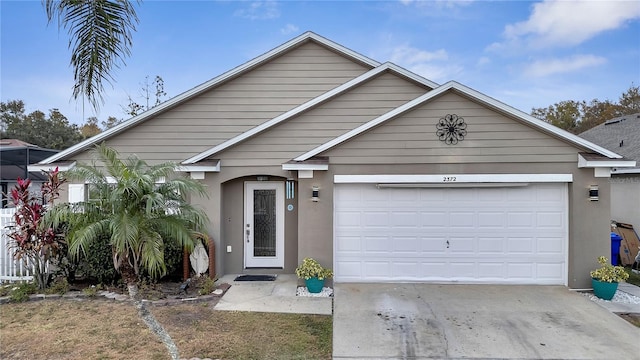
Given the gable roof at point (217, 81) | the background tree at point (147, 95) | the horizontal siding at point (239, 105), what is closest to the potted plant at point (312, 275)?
the horizontal siding at point (239, 105)

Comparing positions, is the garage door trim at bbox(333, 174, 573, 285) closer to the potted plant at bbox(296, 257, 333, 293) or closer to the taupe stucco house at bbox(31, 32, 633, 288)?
the taupe stucco house at bbox(31, 32, 633, 288)

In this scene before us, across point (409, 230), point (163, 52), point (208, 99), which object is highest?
point (163, 52)

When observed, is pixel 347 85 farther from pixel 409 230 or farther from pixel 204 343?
pixel 204 343

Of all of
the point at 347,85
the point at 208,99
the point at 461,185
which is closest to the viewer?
the point at 461,185

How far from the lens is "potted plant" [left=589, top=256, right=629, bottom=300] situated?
7.04m

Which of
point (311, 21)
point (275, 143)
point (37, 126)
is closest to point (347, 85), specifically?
point (275, 143)

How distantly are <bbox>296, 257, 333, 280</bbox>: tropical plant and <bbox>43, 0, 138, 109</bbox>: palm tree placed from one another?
482 centimetres

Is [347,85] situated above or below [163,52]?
below

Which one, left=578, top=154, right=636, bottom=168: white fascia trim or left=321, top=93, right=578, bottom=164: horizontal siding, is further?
left=321, top=93, right=578, bottom=164: horizontal siding

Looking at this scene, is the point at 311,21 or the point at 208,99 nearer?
Answer: the point at 208,99

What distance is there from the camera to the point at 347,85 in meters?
9.29

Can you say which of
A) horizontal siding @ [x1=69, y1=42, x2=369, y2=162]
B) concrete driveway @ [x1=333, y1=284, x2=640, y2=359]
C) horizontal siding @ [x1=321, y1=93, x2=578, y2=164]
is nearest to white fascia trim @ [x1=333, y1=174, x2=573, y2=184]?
horizontal siding @ [x1=321, y1=93, x2=578, y2=164]

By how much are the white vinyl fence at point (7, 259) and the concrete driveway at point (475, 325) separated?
687cm

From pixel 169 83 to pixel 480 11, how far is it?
16.1 metres
